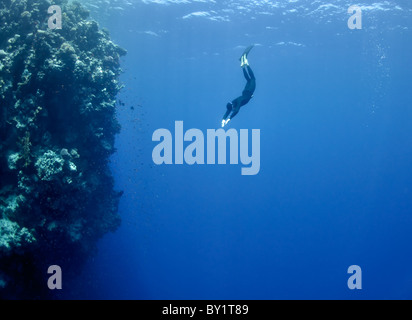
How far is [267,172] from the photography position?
284ft

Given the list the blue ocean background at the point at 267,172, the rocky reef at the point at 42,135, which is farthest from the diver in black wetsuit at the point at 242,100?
the blue ocean background at the point at 267,172

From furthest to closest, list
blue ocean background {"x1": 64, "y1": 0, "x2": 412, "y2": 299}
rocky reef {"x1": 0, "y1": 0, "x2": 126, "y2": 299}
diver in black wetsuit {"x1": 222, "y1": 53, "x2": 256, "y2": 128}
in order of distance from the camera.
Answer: blue ocean background {"x1": 64, "y1": 0, "x2": 412, "y2": 299}, rocky reef {"x1": 0, "y1": 0, "x2": 126, "y2": 299}, diver in black wetsuit {"x1": 222, "y1": 53, "x2": 256, "y2": 128}

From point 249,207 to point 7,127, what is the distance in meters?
57.0

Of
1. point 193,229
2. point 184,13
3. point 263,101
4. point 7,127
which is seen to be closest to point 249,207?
point 193,229

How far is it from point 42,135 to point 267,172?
8130 cm

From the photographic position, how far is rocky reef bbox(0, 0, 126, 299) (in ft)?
27.8

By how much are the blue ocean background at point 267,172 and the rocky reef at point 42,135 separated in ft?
20.9

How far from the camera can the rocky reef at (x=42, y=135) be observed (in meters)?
8.47

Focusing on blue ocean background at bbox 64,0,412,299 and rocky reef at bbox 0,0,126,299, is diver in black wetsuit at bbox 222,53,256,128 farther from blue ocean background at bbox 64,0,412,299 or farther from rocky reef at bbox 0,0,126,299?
blue ocean background at bbox 64,0,412,299

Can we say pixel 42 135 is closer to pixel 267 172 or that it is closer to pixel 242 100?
pixel 242 100

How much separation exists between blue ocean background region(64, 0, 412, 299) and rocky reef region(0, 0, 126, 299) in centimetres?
638

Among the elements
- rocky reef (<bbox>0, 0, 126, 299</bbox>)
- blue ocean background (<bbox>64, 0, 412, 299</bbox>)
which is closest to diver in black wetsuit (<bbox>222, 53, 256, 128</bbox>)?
rocky reef (<bbox>0, 0, 126, 299</bbox>)

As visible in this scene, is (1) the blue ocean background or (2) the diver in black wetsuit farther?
(1) the blue ocean background
